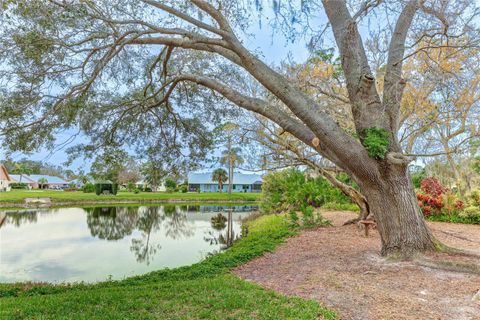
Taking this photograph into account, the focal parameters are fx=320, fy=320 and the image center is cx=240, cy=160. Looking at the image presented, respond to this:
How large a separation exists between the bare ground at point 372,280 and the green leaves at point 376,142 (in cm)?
185

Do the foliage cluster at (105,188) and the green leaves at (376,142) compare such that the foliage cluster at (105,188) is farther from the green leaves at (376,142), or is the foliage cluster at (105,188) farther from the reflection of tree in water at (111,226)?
the green leaves at (376,142)

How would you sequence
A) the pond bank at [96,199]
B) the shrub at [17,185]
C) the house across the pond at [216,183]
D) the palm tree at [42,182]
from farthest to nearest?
1. the palm tree at [42,182]
2. the house across the pond at [216,183]
3. the shrub at [17,185]
4. the pond bank at [96,199]

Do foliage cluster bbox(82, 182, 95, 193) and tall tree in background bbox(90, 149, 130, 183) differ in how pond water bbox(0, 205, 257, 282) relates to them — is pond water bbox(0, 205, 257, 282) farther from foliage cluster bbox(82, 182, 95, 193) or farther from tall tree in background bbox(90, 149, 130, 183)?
foliage cluster bbox(82, 182, 95, 193)

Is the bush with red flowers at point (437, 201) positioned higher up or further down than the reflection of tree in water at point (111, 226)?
higher up

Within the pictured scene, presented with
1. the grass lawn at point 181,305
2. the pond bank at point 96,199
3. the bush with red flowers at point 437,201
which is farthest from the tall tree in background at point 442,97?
the pond bank at point 96,199

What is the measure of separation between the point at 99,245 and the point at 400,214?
10.7 meters

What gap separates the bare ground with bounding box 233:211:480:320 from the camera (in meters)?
3.56

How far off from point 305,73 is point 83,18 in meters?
5.37

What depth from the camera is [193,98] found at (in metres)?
8.22

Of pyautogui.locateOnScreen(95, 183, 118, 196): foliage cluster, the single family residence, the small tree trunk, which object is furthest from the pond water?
the single family residence

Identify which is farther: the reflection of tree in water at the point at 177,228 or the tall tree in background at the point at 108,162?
the reflection of tree in water at the point at 177,228

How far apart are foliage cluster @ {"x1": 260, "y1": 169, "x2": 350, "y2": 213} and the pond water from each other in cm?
236

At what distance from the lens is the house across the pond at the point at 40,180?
5709cm

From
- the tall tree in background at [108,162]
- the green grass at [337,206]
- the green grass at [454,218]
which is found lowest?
the green grass at [454,218]
